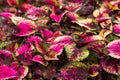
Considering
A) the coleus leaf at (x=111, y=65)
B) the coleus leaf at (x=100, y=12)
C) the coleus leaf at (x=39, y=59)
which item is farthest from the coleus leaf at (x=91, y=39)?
the coleus leaf at (x=100, y=12)

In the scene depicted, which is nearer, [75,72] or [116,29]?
[75,72]

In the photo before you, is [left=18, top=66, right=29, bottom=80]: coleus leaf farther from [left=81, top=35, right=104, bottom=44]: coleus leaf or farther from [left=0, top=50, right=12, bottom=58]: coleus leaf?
[left=81, top=35, right=104, bottom=44]: coleus leaf

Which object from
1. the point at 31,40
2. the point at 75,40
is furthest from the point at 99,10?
the point at 31,40

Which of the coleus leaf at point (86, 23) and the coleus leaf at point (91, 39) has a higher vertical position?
the coleus leaf at point (86, 23)

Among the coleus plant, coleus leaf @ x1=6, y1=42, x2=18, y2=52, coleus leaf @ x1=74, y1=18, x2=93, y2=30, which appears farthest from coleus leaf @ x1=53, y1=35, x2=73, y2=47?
coleus leaf @ x1=6, y1=42, x2=18, y2=52

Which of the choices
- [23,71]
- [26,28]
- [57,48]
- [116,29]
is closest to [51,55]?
[57,48]

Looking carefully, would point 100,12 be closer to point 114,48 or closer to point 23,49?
point 114,48

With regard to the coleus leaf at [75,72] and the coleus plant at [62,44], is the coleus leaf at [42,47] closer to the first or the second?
the coleus plant at [62,44]

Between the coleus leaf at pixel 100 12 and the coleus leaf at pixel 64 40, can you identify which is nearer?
the coleus leaf at pixel 64 40
